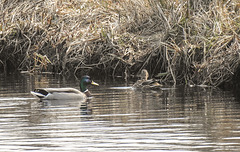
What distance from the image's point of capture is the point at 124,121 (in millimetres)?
10578

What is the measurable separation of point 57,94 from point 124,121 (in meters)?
4.13

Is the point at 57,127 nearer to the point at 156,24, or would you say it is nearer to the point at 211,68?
the point at 211,68

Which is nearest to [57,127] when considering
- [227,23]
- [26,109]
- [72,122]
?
[72,122]

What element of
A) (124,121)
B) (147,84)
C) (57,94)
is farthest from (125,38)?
(124,121)

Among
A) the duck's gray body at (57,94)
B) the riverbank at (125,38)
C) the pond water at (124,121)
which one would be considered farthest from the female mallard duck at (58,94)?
the riverbank at (125,38)

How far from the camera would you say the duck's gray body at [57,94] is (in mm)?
14242

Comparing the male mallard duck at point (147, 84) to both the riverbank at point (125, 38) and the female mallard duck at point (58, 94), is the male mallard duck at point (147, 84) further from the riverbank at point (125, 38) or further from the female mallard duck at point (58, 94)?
the female mallard duck at point (58, 94)

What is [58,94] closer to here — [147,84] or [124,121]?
[147,84]

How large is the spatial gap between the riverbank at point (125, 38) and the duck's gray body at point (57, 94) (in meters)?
2.83

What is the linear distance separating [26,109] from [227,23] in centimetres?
641

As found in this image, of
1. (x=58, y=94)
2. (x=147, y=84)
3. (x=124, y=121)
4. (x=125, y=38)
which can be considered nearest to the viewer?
(x=124, y=121)

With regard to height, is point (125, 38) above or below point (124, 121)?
above

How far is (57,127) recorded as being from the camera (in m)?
10.1

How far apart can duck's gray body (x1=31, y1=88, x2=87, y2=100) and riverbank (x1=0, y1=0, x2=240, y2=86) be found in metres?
2.83
